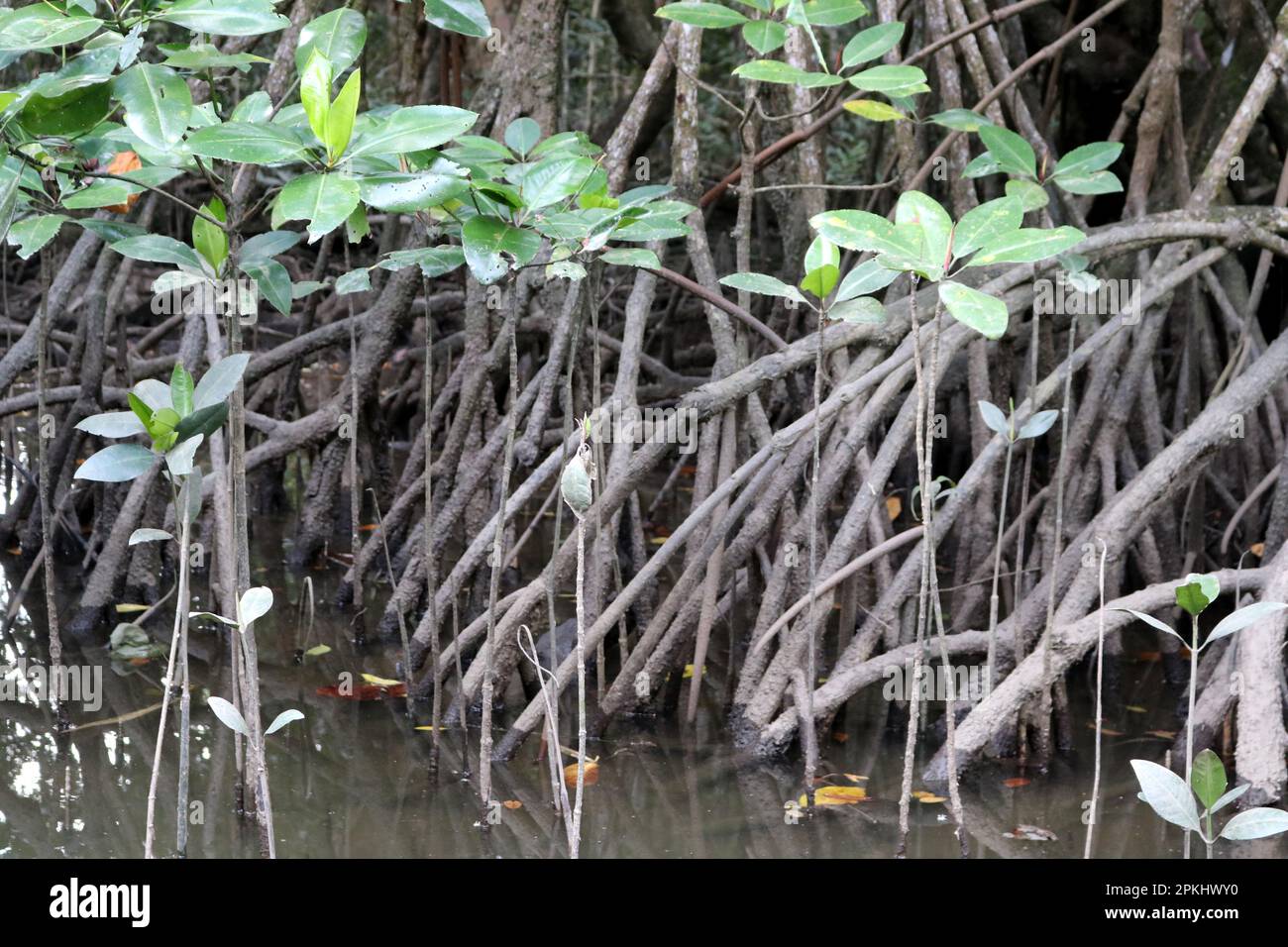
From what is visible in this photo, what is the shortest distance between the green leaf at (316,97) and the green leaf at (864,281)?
2.86 ft

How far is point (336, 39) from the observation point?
193cm

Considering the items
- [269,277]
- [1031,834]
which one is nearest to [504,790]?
[1031,834]

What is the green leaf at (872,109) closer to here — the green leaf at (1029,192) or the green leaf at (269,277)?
the green leaf at (1029,192)

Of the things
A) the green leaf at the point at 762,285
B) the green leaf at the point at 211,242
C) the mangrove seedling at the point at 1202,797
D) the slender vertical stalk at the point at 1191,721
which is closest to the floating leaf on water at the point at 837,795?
the slender vertical stalk at the point at 1191,721

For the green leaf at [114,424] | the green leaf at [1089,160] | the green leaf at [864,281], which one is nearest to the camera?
the green leaf at [114,424]

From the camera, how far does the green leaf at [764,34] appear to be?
8.41 ft

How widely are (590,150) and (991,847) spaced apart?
5.38 ft

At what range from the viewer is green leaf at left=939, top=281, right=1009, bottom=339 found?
1.77 metres

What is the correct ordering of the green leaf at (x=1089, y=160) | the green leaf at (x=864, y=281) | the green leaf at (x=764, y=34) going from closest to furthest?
the green leaf at (x=864, y=281)
the green leaf at (x=764, y=34)
the green leaf at (x=1089, y=160)

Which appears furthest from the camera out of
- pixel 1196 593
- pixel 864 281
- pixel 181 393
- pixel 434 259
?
pixel 434 259

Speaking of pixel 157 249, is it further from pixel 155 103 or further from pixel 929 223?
pixel 929 223

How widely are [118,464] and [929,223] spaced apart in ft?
3.88

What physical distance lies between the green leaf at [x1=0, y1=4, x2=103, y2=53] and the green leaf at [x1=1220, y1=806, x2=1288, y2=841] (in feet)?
6.09
